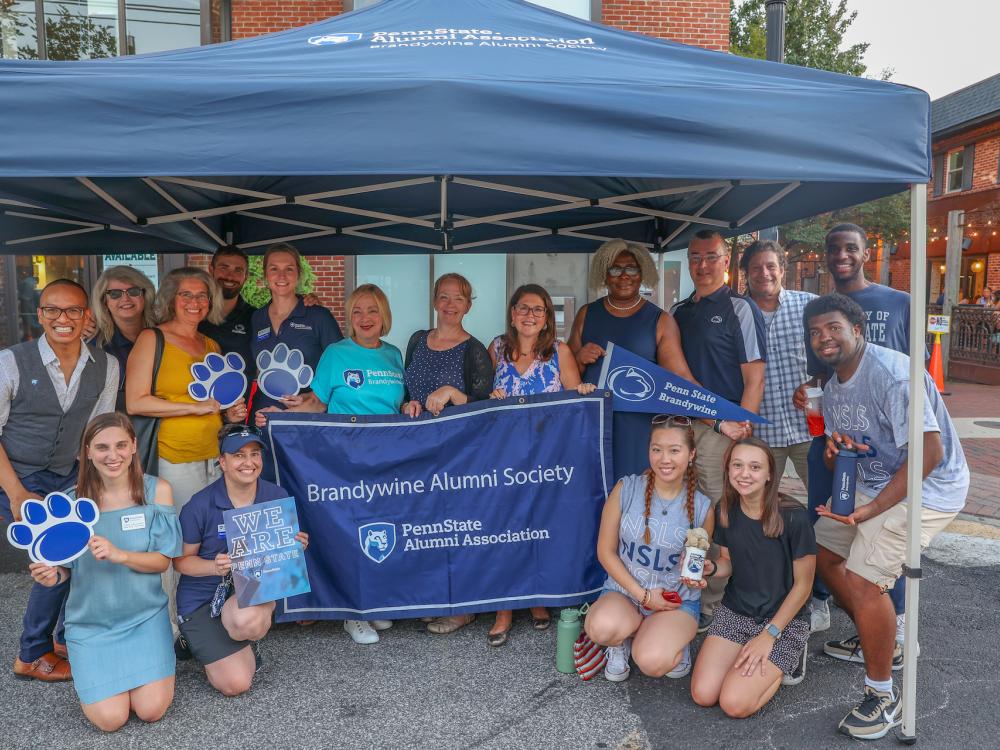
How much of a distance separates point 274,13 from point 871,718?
9758 millimetres

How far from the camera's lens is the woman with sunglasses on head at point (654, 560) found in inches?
123

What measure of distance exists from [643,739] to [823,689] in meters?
0.93

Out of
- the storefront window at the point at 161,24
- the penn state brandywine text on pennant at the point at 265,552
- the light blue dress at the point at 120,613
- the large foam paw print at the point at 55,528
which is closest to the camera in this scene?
the large foam paw print at the point at 55,528

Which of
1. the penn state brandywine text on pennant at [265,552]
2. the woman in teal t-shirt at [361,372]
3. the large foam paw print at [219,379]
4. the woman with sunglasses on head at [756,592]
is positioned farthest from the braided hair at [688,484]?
the large foam paw print at [219,379]

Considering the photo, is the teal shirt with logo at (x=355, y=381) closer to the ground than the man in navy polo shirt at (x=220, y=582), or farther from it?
farther from it

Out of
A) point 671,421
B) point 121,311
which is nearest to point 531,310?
point 671,421

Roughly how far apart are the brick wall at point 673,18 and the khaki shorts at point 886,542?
804cm

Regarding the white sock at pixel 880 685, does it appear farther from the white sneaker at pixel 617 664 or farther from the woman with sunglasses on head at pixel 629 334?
the woman with sunglasses on head at pixel 629 334

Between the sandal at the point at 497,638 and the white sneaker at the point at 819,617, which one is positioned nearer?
the sandal at the point at 497,638

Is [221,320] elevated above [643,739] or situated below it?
above

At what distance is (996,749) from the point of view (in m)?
2.69

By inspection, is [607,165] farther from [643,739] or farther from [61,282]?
[61,282]

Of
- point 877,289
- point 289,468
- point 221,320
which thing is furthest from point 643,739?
point 221,320

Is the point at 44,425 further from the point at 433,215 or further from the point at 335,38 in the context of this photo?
the point at 433,215
